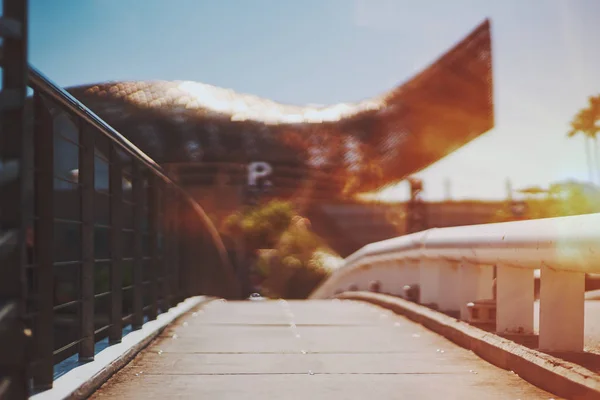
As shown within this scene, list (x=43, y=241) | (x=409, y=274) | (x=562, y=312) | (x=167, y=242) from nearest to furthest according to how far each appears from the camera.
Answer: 1. (x=43, y=241)
2. (x=562, y=312)
3. (x=167, y=242)
4. (x=409, y=274)

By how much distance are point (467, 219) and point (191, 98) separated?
136ft

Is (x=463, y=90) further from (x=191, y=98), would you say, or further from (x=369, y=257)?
(x=369, y=257)

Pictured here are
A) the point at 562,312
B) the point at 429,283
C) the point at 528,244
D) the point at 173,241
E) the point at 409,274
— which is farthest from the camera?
the point at 409,274

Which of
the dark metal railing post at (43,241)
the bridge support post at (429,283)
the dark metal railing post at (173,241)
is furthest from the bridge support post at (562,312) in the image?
the dark metal railing post at (173,241)

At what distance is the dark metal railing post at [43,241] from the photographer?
4414mm

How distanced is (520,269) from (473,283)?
2.04 metres

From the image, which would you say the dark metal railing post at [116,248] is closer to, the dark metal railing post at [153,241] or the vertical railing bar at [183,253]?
the dark metal railing post at [153,241]

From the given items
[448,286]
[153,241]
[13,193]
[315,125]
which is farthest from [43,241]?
[315,125]

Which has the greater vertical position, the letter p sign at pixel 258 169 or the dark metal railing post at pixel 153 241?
the letter p sign at pixel 258 169

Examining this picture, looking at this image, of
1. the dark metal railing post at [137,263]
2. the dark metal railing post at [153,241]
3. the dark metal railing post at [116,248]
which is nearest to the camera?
the dark metal railing post at [116,248]

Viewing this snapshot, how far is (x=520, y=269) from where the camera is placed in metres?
7.05

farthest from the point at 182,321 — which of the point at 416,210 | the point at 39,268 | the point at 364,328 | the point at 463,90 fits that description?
the point at 463,90

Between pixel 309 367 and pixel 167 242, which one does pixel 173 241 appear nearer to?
pixel 167 242

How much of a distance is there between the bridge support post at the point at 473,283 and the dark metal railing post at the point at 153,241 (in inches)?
132
